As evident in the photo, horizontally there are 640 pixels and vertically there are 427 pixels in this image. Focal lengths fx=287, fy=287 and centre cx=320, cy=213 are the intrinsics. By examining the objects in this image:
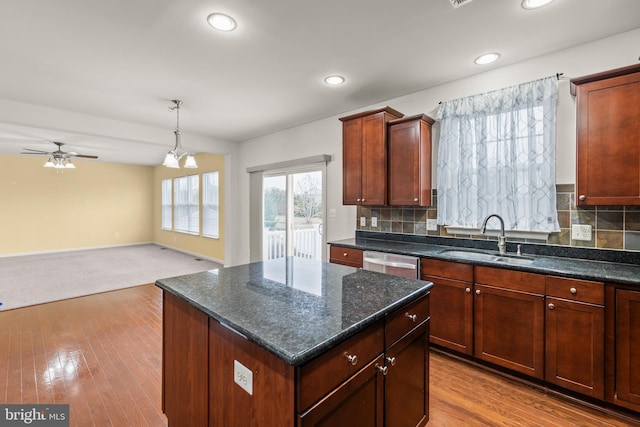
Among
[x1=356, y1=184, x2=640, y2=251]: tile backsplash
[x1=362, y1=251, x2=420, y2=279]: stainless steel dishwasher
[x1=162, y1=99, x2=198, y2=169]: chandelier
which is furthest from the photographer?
[x1=162, y1=99, x2=198, y2=169]: chandelier

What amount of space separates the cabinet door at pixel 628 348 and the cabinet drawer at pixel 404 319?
1.26 m

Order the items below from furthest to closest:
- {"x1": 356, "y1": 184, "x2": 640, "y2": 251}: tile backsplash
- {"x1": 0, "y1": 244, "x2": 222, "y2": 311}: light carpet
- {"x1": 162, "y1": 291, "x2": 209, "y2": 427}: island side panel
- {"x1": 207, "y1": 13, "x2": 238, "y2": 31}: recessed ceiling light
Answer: {"x1": 0, "y1": 244, "x2": 222, "y2": 311}: light carpet → {"x1": 356, "y1": 184, "x2": 640, "y2": 251}: tile backsplash → {"x1": 207, "y1": 13, "x2": 238, "y2": 31}: recessed ceiling light → {"x1": 162, "y1": 291, "x2": 209, "y2": 427}: island side panel

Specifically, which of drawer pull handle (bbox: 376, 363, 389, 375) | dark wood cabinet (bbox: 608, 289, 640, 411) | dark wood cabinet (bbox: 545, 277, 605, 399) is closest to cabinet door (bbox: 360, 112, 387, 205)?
dark wood cabinet (bbox: 545, 277, 605, 399)

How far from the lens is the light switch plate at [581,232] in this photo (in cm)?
226

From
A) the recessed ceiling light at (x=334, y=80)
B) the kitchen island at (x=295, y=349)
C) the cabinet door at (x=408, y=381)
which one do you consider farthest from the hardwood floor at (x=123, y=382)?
the recessed ceiling light at (x=334, y=80)

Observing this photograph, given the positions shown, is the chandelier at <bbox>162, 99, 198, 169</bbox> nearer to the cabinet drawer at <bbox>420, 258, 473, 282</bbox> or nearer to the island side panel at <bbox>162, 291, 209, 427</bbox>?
the island side panel at <bbox>162, 291, 209, 427</bbox>

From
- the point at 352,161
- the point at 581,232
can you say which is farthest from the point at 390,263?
the point at 581,232

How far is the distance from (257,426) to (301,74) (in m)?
2.80

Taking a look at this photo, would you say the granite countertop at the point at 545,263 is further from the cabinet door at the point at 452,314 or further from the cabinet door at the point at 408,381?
the cabinet door at the point at 408,381

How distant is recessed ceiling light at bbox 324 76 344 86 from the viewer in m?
2.90

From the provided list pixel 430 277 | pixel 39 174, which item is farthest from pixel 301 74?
pixel 39 174

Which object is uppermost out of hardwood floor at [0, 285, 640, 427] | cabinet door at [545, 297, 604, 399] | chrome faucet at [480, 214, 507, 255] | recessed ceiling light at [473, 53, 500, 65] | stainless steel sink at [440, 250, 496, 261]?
recessed ceiling light at [473, 53, 500, 65]

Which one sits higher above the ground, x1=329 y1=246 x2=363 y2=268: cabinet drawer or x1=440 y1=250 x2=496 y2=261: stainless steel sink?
x1=440 y1=250 x2=496 y2=261: stainless steel sink

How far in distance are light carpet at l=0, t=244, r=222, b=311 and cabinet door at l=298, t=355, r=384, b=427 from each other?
485 cm
